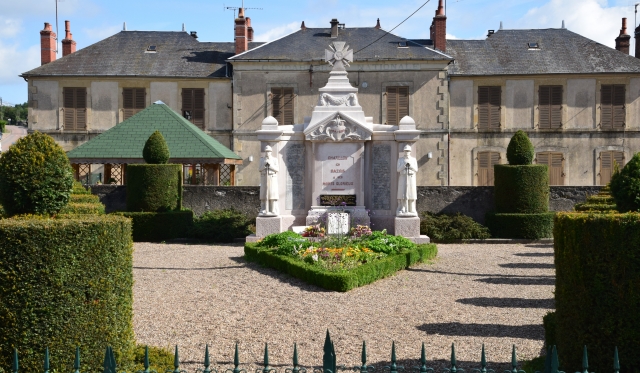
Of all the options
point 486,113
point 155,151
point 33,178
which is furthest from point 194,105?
point 33,178

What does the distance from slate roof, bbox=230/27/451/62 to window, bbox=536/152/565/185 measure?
5.77m

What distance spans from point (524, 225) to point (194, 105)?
16.0 metres

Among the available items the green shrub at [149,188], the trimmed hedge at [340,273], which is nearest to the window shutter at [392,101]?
the green shrub at [149,188]

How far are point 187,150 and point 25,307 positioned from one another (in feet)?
56.1

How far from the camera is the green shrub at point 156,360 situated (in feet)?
18.4

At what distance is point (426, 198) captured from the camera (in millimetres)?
19609

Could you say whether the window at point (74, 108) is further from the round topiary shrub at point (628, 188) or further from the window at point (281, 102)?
the round topiary shrub at point (628, 188)

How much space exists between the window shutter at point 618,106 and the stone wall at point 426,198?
10.5 meters

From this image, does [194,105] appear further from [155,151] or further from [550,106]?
[550,106]

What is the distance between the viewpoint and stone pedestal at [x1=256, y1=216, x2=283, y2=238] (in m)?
15.5

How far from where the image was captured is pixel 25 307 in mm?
5070

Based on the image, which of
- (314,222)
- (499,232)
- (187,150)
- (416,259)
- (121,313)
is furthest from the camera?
(187,150)

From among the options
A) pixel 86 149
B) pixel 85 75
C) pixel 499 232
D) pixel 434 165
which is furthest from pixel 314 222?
pixel 85 75

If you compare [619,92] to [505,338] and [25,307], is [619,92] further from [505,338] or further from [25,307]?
[25,307]
